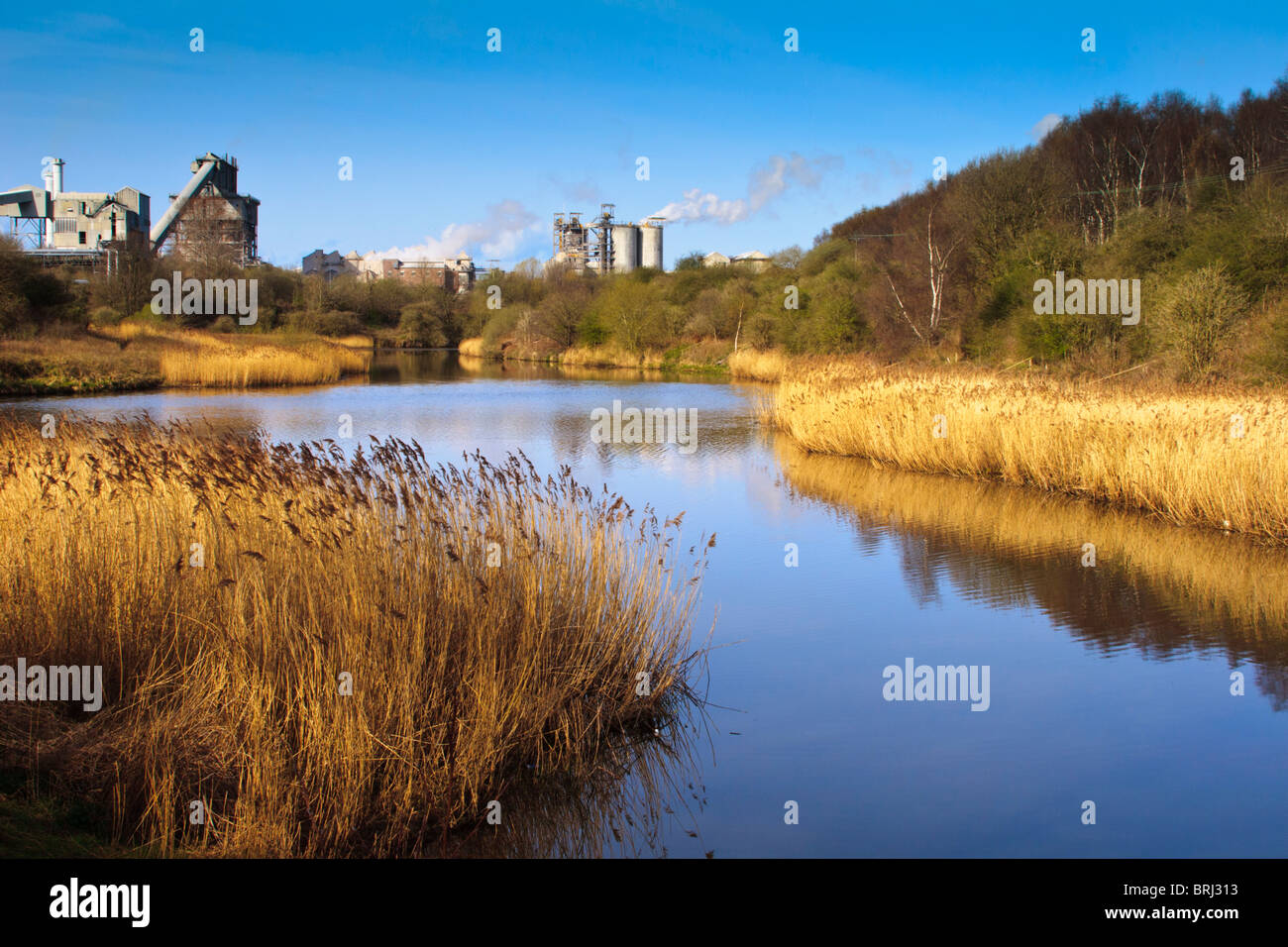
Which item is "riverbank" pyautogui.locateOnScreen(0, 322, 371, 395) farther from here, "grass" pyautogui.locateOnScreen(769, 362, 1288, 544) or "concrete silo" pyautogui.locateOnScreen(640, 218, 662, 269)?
"concrete silo" pyautogui.locateOnScreen(640, 218, 662, 269)

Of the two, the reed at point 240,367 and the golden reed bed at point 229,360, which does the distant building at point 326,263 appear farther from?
the reed at point 240,367

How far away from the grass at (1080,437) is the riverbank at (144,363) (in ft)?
64.2

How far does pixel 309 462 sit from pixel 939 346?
93.8ft

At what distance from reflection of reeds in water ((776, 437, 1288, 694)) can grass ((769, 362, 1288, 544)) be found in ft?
1.01

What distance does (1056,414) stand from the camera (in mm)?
13492

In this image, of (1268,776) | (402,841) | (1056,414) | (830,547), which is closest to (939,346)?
(1056,414)

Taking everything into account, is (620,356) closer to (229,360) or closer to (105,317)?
(229,360)

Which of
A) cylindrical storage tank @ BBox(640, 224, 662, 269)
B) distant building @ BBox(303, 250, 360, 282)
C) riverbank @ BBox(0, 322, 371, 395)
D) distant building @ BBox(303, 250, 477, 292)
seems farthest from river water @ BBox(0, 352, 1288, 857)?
distant building @ BBox(303, 250, 360, 282)

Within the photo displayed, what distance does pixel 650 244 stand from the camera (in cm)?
10212

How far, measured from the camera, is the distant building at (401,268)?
318 feet

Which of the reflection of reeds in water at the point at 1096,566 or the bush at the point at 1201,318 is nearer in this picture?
the reflection of reeds in water at the point at 1096,566

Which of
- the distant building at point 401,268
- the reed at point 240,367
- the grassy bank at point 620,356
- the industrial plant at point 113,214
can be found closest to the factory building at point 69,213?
the industrial plant at point 113,214

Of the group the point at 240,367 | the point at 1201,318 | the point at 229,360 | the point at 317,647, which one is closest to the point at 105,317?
the point at 229,360
